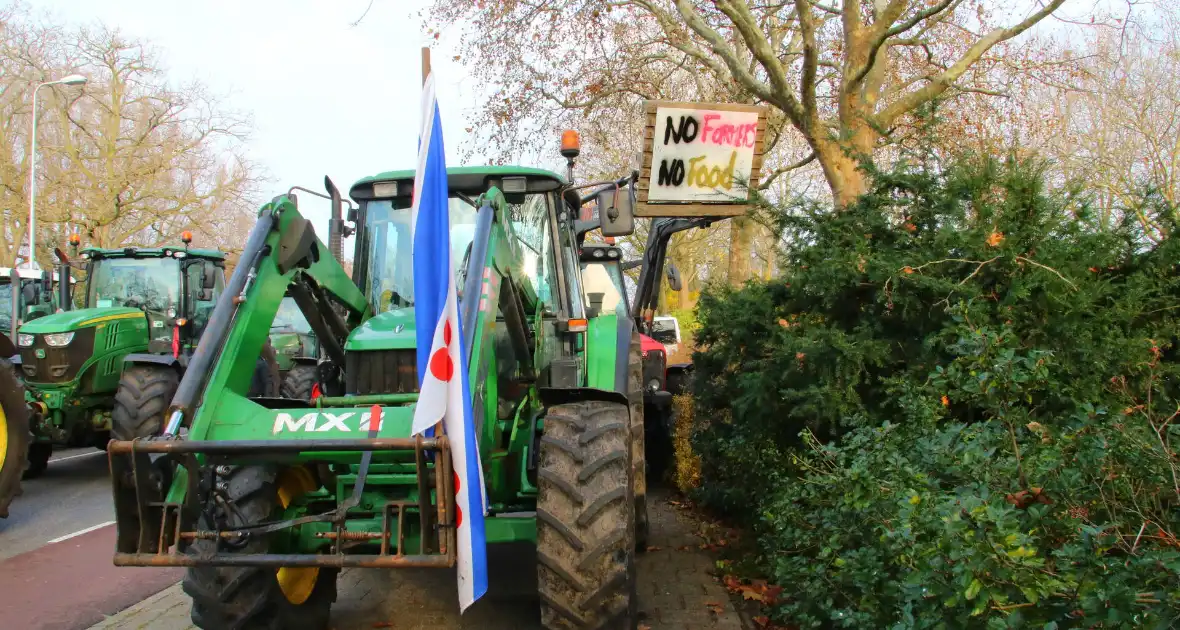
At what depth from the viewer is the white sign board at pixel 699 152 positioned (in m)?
7.46

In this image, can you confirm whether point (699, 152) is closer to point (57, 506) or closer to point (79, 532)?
point (79, 532)

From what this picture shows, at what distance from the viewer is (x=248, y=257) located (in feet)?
13.6

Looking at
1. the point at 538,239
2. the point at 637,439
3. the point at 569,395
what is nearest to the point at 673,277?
the point at 637,439

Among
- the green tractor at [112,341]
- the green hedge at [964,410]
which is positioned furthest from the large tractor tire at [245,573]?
the green tractor at [112,341]

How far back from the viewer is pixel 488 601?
18.2ft

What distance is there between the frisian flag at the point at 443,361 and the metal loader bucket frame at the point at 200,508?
0.07 metres

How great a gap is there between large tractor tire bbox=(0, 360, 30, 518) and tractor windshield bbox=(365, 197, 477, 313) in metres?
4.02

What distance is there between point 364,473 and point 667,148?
14.2 ft

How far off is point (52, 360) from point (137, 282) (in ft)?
6.39

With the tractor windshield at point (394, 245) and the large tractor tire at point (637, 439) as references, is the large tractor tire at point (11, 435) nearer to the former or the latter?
the tractor windshield at point (394, 245)

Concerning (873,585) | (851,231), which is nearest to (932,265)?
(851,231)

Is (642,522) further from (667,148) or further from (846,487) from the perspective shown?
(667,148)

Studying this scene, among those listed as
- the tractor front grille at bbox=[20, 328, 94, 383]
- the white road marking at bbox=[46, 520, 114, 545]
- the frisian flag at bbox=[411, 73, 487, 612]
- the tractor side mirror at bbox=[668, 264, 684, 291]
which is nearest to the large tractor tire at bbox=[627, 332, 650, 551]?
the frisian flag at bbox=[411, 73, 487, 612]

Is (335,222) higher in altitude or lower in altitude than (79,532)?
higher
